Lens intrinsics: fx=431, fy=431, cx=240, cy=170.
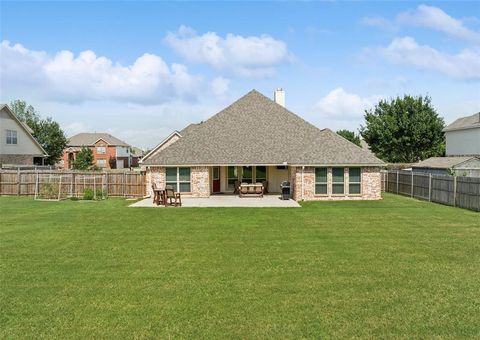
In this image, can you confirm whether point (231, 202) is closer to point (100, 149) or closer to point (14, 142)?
point (14, 142)

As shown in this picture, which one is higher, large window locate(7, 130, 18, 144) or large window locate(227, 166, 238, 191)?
large window locate(7, 130, 18, 144)

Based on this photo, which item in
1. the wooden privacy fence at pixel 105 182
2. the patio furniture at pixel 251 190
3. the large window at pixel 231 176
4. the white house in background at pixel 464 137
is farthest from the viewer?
the white house in background at pixel 464 137

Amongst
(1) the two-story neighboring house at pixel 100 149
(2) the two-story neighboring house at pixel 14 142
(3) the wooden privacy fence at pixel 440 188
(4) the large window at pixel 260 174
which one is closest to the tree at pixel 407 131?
(3) the wooden privacy fence at pixel 440 188

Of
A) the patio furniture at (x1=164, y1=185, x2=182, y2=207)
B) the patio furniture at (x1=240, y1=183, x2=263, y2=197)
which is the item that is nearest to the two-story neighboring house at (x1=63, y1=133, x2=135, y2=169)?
the patio furniture at (x1=240, y1=183, x2=263, y2=197)

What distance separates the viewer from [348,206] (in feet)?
74.8

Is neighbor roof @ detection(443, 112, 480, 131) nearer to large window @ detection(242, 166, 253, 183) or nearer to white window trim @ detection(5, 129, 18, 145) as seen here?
large window @ detection(242, 166, 253, 183)

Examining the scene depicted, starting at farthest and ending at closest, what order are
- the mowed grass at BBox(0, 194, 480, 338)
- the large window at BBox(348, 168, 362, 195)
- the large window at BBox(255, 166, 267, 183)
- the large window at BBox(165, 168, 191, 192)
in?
the large window at BBox(255, 166, 267, 183), the large window at BBox(165, 168, 191, 192), the large window at BBox(348, 168, 362, 195), the mowed grass at BBox(0, 194, 480, 338)

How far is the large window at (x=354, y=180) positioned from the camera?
26188 millimetres

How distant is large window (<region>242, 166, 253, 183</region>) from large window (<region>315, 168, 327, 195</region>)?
5852 millimetres

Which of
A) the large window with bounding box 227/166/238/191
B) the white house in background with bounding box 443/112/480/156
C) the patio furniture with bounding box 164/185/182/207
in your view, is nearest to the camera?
the patio furniture with bounding box 164/185/182/207

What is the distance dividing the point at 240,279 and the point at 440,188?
725 inches

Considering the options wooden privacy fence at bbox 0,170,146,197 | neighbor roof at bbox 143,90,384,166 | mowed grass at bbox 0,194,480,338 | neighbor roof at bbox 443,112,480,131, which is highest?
neighbor roof at bbox 443,112,480,131

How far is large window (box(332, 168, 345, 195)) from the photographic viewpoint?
1029 inches

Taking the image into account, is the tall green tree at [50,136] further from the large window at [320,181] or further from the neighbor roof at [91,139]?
the large window at [320,181]
